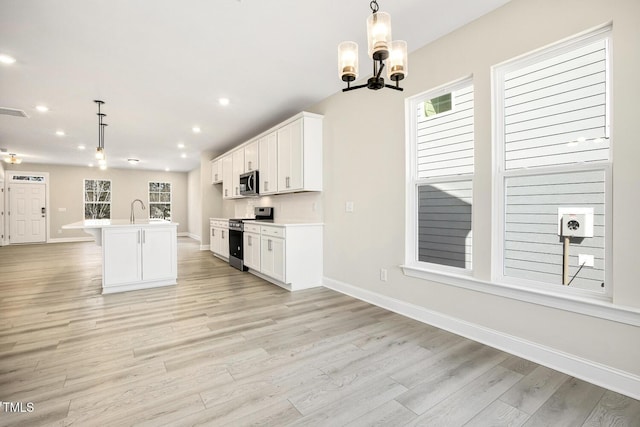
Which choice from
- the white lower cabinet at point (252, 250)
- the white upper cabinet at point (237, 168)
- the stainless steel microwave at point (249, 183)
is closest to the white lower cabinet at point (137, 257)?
the white lower cabinet at point (252, 250)

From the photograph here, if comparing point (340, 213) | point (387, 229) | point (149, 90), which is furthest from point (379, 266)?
point (149, 90)

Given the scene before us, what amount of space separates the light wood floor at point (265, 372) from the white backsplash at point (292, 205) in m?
1.57

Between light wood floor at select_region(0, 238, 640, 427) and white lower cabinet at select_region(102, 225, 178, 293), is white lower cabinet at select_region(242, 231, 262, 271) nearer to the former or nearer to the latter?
white lower cabinet at select_region(102, 225, 178, 293)

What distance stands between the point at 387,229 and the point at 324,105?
2134mm

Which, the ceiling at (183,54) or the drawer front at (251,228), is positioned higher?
the ceiling at (183,54)

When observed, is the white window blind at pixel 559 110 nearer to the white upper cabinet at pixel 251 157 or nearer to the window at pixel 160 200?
the white upper cabinet at pixel 251 157

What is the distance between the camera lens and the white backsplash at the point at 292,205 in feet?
15.0

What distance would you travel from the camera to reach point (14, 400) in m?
1.75

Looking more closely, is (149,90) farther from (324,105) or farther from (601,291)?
(601,291)

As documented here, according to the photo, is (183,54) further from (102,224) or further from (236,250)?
(236,250)

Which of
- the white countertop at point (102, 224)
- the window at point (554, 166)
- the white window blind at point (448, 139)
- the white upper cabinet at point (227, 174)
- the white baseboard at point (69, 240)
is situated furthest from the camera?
the white baseboard at point (69, 240)

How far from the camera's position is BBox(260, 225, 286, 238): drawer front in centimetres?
412

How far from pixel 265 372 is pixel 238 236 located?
150 inches

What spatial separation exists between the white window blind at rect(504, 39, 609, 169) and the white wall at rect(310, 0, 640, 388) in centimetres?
14
